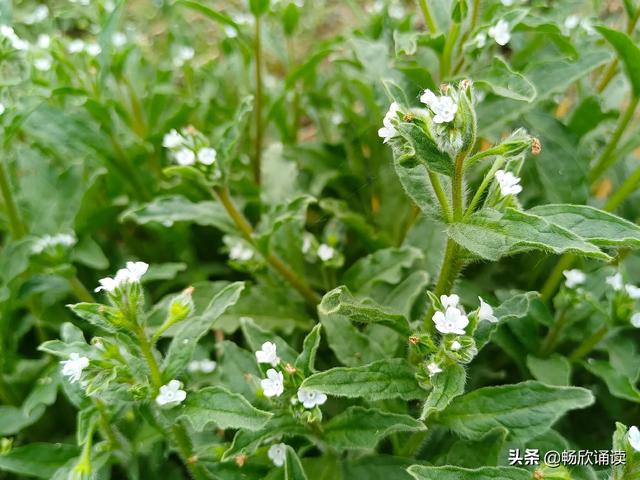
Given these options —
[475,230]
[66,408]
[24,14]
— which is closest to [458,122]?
[475,230]

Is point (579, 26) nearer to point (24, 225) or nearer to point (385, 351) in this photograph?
point (385, 351)

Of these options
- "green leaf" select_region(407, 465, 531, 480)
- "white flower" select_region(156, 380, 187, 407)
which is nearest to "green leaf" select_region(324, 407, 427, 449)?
"green leaf" select_region(407, 465, 531, 480)

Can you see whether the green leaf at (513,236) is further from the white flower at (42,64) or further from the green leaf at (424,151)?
the white flower at (42,64)

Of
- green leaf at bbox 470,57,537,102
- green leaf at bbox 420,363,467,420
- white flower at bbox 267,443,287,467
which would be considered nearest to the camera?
green leaf at bbox 420,363,467,420

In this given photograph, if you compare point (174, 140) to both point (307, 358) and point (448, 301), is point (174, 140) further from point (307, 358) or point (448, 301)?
point (448, 301)

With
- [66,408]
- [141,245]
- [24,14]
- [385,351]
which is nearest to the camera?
[385,351]

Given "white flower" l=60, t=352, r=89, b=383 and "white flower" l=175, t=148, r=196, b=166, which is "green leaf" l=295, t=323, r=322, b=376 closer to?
"white flower" l=60, t=352, r=89, b=383

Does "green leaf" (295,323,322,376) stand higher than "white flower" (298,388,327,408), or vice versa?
"green leaf" (295,323,322,376)
